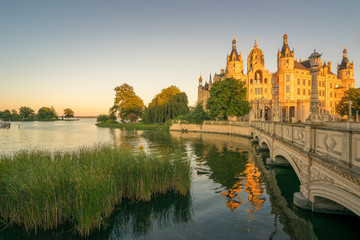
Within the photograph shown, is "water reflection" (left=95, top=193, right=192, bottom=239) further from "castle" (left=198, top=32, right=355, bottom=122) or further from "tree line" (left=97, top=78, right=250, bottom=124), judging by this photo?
"castle" (left=198, top=32, right=355, bottom=122)

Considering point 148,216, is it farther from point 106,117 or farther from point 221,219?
point 106,117

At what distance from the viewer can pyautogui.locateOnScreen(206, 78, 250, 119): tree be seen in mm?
46438

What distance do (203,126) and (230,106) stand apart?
9.66m

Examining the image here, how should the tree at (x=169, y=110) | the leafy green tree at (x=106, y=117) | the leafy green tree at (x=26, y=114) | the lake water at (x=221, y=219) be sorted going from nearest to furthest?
the lake water at (x=221, y=219) → the tree at (x=169, y=110) → the leafy green tree at (x=106, y=117) → the leafy green tree at (x=26, y=114)

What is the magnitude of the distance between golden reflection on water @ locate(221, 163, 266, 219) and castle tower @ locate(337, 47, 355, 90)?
8115cm

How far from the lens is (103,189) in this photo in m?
6.86

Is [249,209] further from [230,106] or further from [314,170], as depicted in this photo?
[230,106]

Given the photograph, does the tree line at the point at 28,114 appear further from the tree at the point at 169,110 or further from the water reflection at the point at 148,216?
the water reflection at the point at 148,216

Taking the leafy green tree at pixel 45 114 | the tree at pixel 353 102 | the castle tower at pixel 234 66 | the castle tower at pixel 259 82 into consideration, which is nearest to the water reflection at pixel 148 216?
the tree at pixel 353 102

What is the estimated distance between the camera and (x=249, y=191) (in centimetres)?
1105

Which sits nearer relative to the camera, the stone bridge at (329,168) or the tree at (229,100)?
the stone bridge at (329,168)

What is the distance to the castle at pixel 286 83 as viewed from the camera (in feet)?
208

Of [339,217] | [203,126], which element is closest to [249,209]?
[339,217]

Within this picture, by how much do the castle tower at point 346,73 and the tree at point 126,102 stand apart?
241 feet
